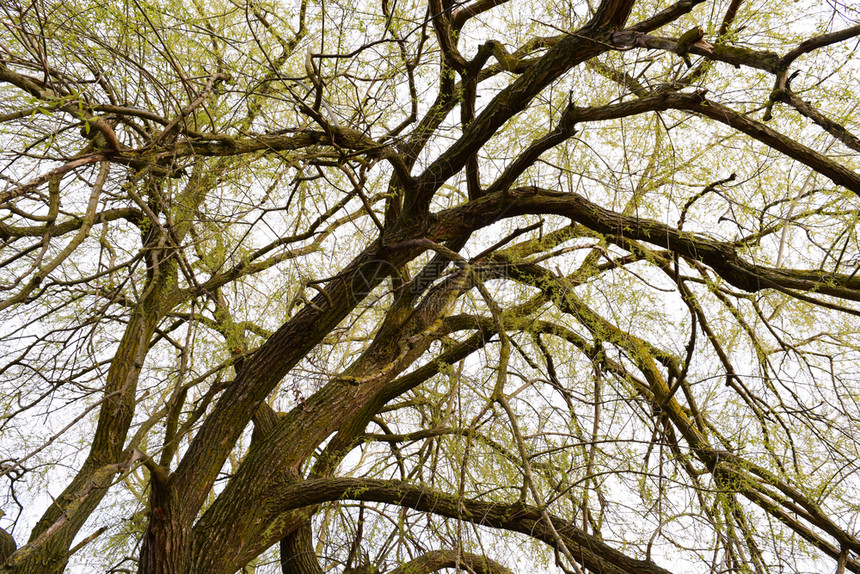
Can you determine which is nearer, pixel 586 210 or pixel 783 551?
pixel 783 551

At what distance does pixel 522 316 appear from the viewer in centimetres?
366

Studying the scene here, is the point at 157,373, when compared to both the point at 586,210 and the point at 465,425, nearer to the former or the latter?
the point at 465,425

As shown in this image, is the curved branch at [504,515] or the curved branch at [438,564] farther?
the curved branch at [438,564]

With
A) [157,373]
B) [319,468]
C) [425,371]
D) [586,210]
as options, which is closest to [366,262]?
[425,371]

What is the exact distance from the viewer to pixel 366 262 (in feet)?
11.3

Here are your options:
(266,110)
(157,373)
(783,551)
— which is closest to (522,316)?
(783,551)

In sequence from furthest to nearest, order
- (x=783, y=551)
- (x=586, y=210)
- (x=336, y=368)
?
(x=336, y=368) < (x=586, y=210) < (x=783, y=551)

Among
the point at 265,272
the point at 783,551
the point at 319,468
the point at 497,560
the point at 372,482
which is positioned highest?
the point at 265,272

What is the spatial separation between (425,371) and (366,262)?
0.92m

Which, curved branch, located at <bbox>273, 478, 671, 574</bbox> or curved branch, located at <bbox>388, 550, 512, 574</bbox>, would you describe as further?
curved branch, located at <bbox>388, 550, 512, 574</bbox>

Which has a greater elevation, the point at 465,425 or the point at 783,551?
the point at 465,425

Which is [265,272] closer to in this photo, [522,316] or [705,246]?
[522,316]

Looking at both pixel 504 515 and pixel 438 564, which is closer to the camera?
pixel 504 515

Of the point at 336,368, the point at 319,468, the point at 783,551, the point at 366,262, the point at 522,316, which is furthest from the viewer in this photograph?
the point at 336,368
